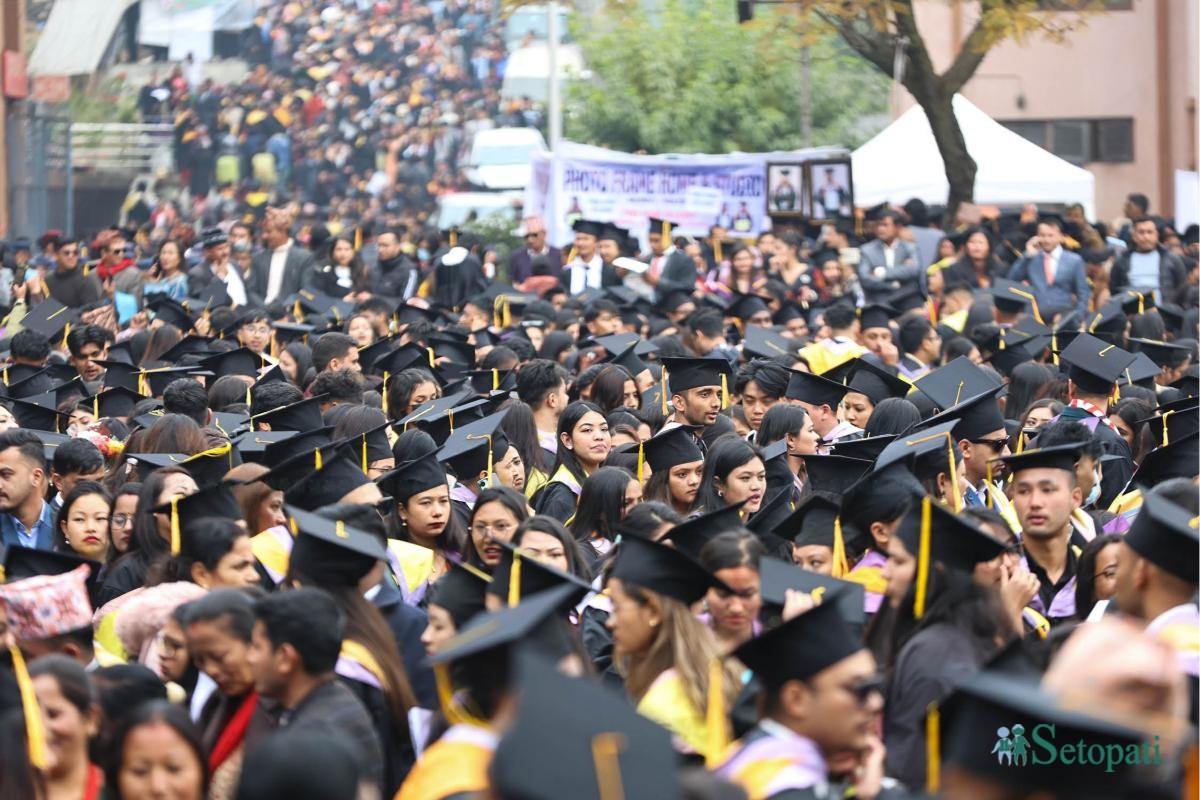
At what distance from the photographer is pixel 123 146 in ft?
124

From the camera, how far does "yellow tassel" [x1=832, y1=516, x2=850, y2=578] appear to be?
6.03 meters

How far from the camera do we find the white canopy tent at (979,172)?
23.0m

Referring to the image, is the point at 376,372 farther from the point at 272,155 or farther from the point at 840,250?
the point at 272,155

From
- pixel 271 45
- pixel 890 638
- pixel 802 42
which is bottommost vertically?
pixel 890 638

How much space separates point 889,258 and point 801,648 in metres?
13.5

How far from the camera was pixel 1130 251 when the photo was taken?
57.1 feet

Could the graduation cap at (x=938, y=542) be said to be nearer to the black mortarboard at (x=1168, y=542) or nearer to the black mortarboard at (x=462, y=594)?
the black mortarboard at (x=1168, y=542)

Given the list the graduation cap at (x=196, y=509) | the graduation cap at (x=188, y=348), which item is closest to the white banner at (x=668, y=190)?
the graduation cap at (x=188, y=348)

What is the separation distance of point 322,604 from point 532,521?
1519mm

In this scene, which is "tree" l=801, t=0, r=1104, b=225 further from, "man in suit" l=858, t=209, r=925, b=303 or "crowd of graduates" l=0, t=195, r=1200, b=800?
"crowd of graduates" l=0, t=195, r=1200, b=800

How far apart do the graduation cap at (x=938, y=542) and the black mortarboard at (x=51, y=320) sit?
921cm

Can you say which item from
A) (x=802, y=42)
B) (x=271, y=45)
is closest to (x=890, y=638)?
(x=802, y=42)

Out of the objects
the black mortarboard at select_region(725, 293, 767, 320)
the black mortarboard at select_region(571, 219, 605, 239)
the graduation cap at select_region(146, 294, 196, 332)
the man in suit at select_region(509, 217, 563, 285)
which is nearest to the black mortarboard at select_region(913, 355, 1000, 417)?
the black mortarboard at select_region(725, 293, 767, 320)

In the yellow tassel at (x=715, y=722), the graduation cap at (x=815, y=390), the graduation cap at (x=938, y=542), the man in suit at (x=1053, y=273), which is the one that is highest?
the man in suit at (x=1053, y=273)
